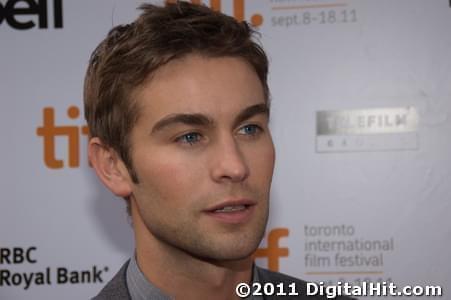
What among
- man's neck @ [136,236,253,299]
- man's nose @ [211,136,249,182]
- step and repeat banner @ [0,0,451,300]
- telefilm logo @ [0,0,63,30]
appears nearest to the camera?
man's nose @ [211,136,249,182]

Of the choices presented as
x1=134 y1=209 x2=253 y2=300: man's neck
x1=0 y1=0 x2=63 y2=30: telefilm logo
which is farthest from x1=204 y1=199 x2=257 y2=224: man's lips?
x1=0 y1=0 x2=63 y2=30: telefilm logo

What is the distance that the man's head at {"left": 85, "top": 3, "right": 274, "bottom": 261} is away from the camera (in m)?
1.22

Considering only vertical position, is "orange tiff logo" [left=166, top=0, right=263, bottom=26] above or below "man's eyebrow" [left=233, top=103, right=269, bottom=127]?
above

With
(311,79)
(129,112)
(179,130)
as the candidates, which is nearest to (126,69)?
(129,112)

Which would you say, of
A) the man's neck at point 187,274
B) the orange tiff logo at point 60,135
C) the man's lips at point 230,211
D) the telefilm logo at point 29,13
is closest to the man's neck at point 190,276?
the man's neck at point 187,274

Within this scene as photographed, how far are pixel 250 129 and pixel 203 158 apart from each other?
0.13m

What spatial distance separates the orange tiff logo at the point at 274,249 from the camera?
1837 millimetres

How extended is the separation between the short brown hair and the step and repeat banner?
16.8 inches

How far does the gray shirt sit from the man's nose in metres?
0.28

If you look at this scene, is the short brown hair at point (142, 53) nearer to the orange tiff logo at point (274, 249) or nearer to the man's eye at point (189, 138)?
the man's eye at point (189, 138)

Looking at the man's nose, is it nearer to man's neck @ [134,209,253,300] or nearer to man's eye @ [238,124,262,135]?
man's eye @ [238,124,262,135]

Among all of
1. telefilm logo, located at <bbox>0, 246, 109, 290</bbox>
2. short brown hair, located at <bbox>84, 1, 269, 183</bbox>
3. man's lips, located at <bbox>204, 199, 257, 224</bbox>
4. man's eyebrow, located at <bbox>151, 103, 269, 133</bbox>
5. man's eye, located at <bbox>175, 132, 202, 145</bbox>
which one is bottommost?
telefilm logo, located at <bbox>0, 246, 109, 290</bbox>

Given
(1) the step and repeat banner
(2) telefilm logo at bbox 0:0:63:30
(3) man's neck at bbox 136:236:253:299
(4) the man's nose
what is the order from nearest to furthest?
(4) the man's nose, (3) man's neck at bbox 136:236:253:299, (1) the step and repeat banner, (2) telefilm logo at bbox 0:0:63:30

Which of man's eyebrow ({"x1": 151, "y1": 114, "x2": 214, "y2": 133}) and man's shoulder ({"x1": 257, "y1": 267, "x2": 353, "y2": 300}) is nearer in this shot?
man's eyebrow ({"x1": 151, "y1": 114, "x2": 214, "y2": 133})
